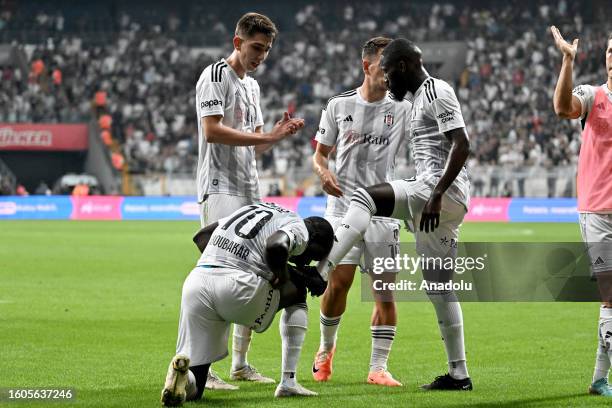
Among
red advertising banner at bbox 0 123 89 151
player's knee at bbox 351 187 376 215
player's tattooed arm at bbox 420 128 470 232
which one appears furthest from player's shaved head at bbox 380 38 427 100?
red advertising banner at bbox 0 123 89 151

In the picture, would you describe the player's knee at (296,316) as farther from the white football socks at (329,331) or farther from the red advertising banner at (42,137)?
the red advertising banner at (42,137)

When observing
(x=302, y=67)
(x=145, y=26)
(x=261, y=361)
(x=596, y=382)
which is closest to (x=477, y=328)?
(x=261, y=361)

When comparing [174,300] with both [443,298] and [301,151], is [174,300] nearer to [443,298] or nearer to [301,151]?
[443,298]

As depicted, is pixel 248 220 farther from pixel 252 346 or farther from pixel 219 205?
pixel 252 346

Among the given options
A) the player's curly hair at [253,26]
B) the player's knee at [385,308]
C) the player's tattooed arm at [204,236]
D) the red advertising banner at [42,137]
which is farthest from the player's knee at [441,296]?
the red advertising banner at [42,137]

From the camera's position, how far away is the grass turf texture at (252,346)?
685 centimetres

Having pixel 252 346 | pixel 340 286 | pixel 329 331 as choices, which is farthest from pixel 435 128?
pixel 252 346

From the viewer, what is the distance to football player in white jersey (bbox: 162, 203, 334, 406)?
640 cm

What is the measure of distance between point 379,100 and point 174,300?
18.9ft

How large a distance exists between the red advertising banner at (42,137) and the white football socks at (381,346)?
114ft

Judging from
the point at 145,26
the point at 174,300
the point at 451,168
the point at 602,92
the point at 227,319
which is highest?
the point at 145,26

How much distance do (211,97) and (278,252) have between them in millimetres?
1736

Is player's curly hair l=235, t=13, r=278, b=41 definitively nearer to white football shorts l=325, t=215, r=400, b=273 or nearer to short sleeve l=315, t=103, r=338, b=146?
short sleeve l=315, t=103, r=338, b=146

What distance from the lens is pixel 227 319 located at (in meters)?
6.50
